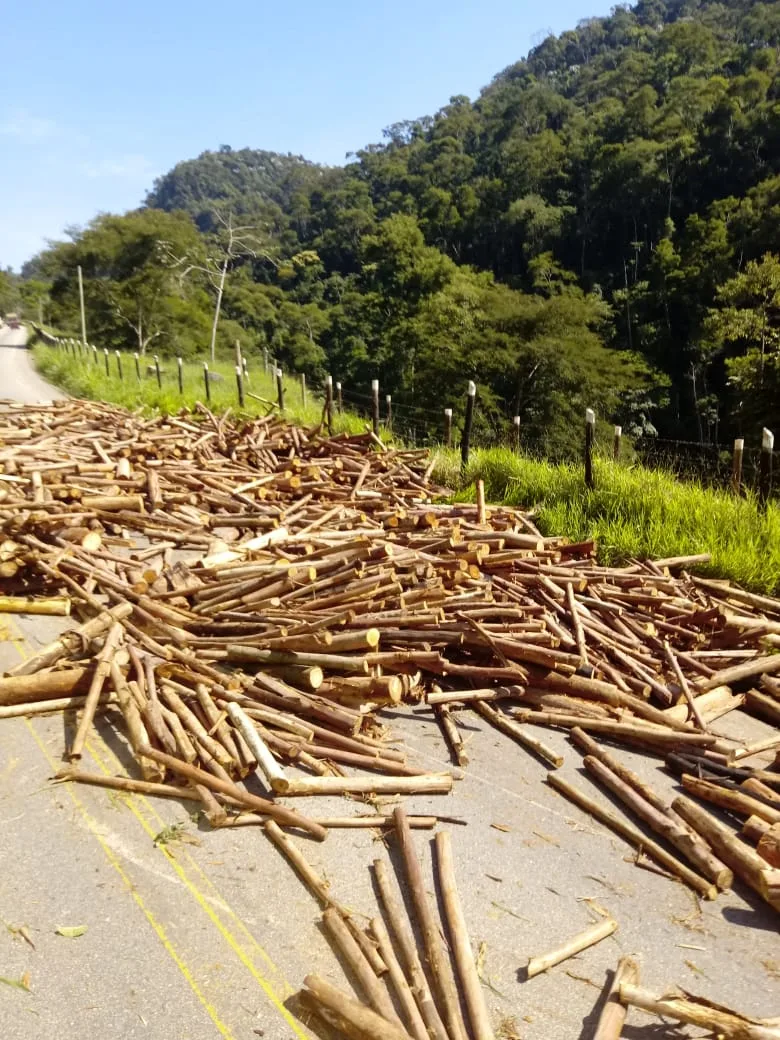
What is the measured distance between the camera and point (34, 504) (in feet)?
27.7

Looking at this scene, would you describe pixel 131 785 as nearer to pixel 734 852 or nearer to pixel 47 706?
pixel 47 706

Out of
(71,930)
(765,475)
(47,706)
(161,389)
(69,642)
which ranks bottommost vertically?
(71,930)

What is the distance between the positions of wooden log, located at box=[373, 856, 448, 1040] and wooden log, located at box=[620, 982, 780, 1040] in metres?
0.76

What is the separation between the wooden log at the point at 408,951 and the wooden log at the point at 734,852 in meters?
1.71

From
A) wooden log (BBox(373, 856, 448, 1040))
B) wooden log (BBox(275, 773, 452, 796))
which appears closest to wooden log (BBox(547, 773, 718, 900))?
wooden log (BBox(275, 773, 452, 796))

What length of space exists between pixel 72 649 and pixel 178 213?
61.9 metres

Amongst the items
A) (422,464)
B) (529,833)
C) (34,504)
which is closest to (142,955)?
(529,833)

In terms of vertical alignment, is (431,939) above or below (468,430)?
below

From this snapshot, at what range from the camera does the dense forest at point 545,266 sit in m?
37.7

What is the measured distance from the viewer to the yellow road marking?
313cm

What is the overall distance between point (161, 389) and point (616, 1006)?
2364cm

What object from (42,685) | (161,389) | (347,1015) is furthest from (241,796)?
(161,389)

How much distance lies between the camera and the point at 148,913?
143 inches

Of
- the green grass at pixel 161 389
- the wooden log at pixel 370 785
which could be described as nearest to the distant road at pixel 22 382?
the green grass at pixel 161 389
